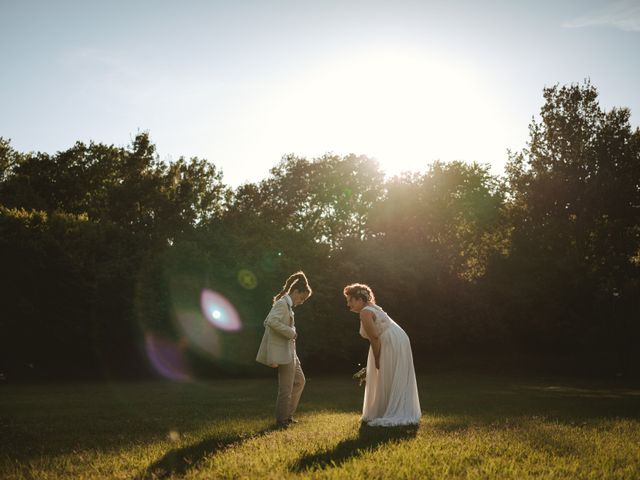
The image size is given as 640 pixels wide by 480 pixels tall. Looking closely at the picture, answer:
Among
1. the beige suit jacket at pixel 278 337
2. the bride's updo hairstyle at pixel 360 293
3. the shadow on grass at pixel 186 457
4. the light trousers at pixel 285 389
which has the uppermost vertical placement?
the bride's updo hairstyle at pixel 360 293

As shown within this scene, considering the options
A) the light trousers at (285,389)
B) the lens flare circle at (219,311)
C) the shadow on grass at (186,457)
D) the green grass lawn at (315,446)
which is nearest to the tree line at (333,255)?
the lens flare circle at (219,311)

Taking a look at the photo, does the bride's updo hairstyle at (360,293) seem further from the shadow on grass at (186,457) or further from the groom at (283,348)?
the shadow on grass at (186,457)

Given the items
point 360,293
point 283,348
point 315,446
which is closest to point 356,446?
point 315,446

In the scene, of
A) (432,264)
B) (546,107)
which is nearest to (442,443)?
(432,264)

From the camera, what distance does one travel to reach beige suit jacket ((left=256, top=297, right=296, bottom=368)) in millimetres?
9812

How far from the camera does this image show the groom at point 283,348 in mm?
9836

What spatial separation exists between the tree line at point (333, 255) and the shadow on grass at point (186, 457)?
22068 mm

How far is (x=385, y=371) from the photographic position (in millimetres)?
10039

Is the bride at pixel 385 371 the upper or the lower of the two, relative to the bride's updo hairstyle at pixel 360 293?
lower

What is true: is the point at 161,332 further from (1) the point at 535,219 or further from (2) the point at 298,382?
(1) the point at 535,219

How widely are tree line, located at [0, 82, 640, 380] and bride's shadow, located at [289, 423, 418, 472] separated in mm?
22450

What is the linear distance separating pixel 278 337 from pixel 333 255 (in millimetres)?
28000

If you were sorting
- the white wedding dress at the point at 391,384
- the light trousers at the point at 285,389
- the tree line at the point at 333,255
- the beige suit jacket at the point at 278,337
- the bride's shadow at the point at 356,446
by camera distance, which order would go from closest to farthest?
the bride's shadow at the point at 356,446
the white wedding dress at the point at 391,384
the beige suit jacket at the point at 278,337
the light trousers at the point at 285,389
the tree line at the point at 333,255

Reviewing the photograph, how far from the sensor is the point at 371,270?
36.8 metres
